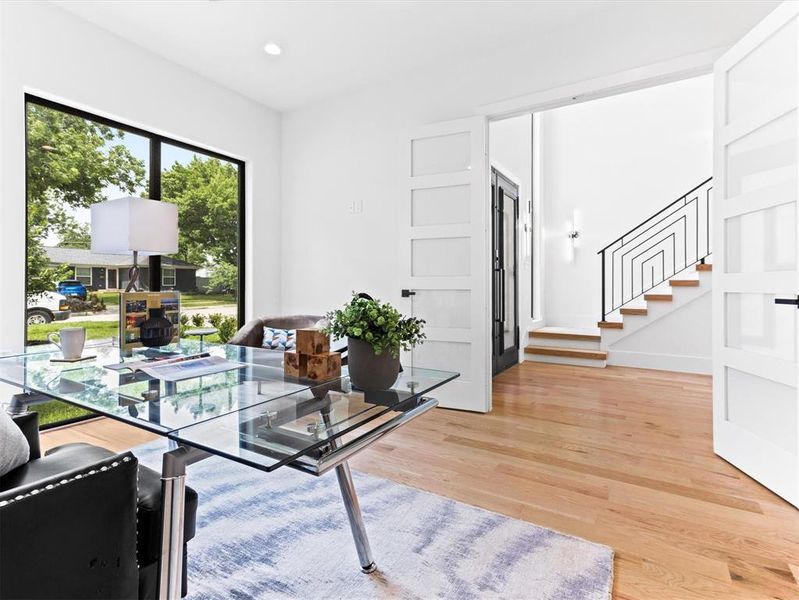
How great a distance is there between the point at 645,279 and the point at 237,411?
6.28 metres

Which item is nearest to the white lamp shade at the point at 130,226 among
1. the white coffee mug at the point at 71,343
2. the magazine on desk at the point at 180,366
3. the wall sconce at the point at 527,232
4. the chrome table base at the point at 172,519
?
the white coffee mug at the point at 71,343

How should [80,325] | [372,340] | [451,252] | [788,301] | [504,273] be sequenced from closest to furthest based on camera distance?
[372,340] < [788,301] < [80,325] < [451,252] < [504,273]

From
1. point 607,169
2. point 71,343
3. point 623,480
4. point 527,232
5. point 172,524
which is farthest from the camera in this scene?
point 607,169

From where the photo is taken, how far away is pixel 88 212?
3.11 meters

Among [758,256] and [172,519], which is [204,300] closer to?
[172,519]

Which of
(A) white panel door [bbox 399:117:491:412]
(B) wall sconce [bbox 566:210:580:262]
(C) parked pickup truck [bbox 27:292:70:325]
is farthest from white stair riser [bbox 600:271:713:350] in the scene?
(C) parked pickup truck [bbox 27:292:70:325]

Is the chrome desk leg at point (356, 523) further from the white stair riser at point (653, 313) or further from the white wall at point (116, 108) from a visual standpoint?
the white stair riser at point (653, 313)

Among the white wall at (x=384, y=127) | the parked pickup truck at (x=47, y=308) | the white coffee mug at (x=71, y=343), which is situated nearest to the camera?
the white coffee mug at (x=71, y=343)

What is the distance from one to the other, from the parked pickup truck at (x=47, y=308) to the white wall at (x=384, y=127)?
6.20 ft

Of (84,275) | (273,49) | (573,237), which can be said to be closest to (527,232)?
(573,237)

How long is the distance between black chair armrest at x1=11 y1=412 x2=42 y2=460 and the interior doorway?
3.67m

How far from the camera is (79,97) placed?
114 inches

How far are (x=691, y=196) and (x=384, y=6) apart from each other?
16.0 feet

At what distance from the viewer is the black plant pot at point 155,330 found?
1.99 m
